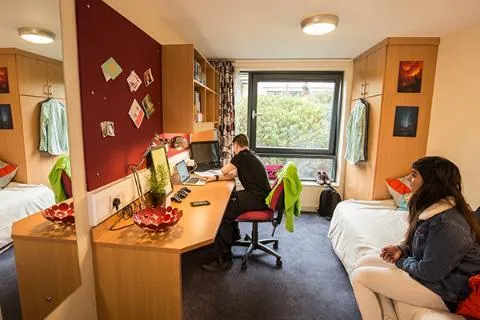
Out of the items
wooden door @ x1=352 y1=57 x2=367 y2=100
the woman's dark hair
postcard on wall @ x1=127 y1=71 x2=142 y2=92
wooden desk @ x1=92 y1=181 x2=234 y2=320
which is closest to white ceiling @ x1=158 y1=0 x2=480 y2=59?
wooden door @ x1=352 y1=57 x2=367 y2=100

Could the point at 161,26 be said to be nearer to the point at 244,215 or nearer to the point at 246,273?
the point at 244,215

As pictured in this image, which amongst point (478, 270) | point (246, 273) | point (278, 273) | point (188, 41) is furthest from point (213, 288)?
point (188, 41)

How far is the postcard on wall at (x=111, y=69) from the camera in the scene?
5.15 ft

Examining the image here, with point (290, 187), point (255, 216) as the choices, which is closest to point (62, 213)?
point (255, 216)

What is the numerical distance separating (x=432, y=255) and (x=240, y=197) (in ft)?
5.22

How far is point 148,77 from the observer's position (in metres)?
2.16

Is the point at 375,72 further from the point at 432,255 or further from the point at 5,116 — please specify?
the point at 5,116

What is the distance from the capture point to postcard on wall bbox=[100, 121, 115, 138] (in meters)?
1.57

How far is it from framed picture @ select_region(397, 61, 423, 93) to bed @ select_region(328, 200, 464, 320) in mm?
1303

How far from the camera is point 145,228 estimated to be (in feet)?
4.97

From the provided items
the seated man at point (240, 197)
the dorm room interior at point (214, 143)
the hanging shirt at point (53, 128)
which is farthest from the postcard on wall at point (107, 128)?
the seated man at point (240, 197)

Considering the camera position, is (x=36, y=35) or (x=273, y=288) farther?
(x=273, y=288)

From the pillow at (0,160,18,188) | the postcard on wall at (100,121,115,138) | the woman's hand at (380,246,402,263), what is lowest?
the woman's hand at (380,246,402,263)

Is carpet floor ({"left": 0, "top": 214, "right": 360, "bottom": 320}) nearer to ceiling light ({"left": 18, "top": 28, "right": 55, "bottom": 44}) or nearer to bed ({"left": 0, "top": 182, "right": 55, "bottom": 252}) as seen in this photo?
bed ({"left": 0, "top": 182, "right": 55, "bottom": 252})
